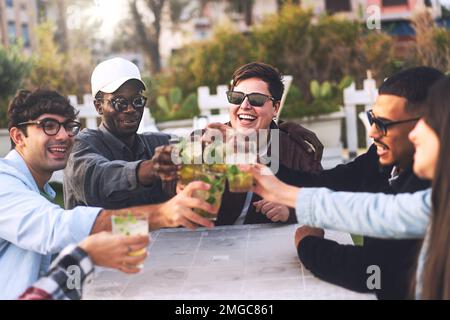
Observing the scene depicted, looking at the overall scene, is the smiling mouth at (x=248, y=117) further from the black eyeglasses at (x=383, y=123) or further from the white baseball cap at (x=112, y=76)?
the black eyeglasses at (x=383, y=123)

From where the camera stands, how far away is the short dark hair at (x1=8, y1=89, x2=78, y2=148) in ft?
9.41

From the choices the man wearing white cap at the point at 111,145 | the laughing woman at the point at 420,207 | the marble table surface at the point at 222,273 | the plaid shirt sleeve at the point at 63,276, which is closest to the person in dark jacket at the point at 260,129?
the marble table surface at the point at 222,273

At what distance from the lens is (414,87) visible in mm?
2281

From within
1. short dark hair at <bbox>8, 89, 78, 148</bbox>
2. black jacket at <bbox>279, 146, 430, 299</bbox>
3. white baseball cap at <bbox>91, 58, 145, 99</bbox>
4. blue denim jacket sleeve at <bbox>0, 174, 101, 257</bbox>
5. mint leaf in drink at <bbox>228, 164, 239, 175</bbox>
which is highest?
white baseball cap at <bbox>91, 58, 145, 99</bbox>

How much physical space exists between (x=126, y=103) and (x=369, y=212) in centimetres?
204

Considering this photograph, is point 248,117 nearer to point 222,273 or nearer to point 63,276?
point 222,273

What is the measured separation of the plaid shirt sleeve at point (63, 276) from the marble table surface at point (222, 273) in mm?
220

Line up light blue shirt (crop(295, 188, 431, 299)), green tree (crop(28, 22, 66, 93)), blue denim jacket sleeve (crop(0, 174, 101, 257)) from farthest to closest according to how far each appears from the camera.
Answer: green tree (crop(28, 22, 66, 93))
blue denim jacket sleeve (crop(0, 174, 101, 257))
light blue shirt (crop(295, 188, 431, 299))

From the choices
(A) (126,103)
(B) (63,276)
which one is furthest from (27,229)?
(A) (126,103)

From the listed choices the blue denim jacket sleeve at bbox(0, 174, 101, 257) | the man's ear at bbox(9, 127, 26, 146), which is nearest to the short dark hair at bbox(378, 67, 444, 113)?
the blue denim jacket sleeve at bbox(0, 174, 101, 257)

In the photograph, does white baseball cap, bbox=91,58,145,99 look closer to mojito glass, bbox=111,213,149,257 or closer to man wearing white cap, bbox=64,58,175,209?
man wearing white cap, bbox=64,58,175,209

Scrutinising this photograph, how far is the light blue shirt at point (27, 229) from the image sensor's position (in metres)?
2.39

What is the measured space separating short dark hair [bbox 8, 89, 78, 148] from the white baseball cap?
0.77 m
